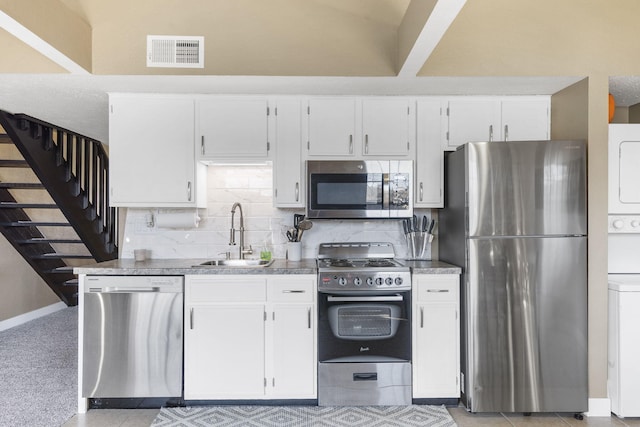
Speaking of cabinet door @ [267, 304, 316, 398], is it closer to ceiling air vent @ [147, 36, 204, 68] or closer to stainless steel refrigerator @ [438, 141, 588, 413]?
stainless steel refrigerator @ [438, 141, 588, 413]

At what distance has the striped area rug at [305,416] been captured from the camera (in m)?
2.55

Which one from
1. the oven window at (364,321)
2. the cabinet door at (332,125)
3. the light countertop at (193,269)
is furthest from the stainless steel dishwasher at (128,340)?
A: the cabinet door at (332,125)

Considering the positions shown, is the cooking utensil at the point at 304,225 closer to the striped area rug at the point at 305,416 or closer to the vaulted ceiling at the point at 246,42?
the vaulted ceiling at the point at 246,42

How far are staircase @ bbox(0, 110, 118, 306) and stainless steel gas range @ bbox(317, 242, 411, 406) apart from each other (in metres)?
3.24

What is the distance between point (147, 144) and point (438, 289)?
2.38m

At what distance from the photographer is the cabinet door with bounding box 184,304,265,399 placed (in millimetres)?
2738

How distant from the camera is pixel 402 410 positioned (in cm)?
273

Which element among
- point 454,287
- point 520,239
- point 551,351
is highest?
point 520,239

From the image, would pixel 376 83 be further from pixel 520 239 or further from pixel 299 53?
pixel 520 239

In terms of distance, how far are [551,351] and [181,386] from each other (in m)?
2.46

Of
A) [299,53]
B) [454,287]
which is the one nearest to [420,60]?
[299,53]

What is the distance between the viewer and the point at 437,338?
9.07 ft

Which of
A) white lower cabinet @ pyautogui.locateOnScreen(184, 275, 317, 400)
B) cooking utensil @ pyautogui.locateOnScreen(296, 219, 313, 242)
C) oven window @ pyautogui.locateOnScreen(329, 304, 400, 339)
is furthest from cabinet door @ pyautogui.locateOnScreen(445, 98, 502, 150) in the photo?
white lower cabinet @ pyautogui.locateOnScreen(184, 275, 317, 400)

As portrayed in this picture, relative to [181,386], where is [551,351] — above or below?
above
